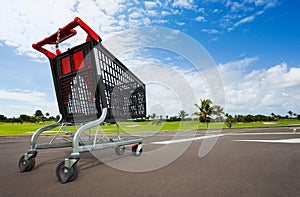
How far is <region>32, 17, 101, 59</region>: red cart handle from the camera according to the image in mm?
2668

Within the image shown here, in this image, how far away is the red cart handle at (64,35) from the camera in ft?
8.75

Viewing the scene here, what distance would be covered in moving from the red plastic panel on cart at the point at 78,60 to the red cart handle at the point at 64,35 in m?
0.35

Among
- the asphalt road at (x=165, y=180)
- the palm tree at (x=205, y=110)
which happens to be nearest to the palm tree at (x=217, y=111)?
the palm tree at (x=205, y=110)

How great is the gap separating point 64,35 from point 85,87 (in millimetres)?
897

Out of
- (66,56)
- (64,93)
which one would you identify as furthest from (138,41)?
(64,93)

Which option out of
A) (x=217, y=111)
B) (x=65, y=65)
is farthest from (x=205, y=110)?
(x=65, y=65)

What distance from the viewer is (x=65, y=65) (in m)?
3.20

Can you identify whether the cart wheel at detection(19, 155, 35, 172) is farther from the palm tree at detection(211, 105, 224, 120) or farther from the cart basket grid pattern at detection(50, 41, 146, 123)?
the palm tree at detection(211, 105, 224, 120)

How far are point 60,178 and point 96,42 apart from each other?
1762 millimetres

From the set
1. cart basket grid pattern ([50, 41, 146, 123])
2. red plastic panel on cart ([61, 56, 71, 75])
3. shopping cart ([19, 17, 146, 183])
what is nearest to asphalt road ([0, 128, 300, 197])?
shopping cart ([19, 17, 146, 183])

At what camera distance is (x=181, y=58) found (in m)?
4.39

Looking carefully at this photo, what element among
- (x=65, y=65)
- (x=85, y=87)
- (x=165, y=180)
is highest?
(x=65, y=65)

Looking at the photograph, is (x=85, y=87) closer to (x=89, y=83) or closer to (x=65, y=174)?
(x=89, y=83)

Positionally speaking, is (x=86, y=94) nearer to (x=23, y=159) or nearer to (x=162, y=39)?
(x=23, y=159)
